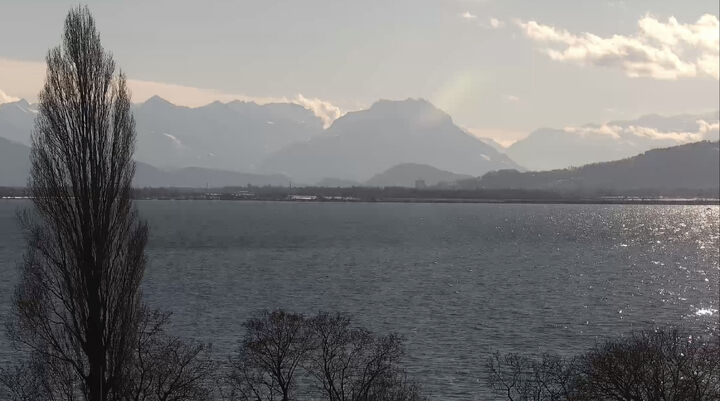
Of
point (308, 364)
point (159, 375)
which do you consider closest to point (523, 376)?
point (308, 364)

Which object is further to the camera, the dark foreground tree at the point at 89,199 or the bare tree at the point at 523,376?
the bare tree at the point at 523,376

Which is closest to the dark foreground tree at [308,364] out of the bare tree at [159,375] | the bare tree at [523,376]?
the bare tree at [159,375]

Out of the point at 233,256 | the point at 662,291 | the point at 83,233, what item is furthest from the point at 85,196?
the point at 233,256

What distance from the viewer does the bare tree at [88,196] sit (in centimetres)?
3969

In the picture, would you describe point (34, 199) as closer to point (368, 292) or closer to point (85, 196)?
point (85, 196)

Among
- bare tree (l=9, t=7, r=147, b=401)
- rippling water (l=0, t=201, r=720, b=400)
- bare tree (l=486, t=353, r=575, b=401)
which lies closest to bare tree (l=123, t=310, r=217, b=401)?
bare tree (l=9, t=7, r=147, b=401)

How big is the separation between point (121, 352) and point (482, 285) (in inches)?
4041

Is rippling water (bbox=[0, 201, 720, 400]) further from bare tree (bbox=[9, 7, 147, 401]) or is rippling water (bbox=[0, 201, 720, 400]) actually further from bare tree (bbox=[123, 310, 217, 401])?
bare tree (bbox=[9, 7, 147, 401])

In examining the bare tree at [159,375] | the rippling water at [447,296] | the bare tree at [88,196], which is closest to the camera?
the bare tree at [88,196]

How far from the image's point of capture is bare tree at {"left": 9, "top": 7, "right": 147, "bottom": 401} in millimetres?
39688

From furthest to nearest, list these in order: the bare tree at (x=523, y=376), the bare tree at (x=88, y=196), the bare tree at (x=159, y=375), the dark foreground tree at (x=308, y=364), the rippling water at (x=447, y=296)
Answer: the rippling water at (x=447, y=296) → the bare tree at (x=523, y=376) → the dark foreground tree at (x=308, y=364) → the bare tree at (x=159, y=375) → the bare tree at (x=88, y=196)

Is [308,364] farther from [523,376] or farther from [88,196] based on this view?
[88,196]

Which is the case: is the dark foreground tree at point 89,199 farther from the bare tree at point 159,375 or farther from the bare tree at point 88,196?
the bare tree at point 159,375

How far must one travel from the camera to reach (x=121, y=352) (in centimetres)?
4156
